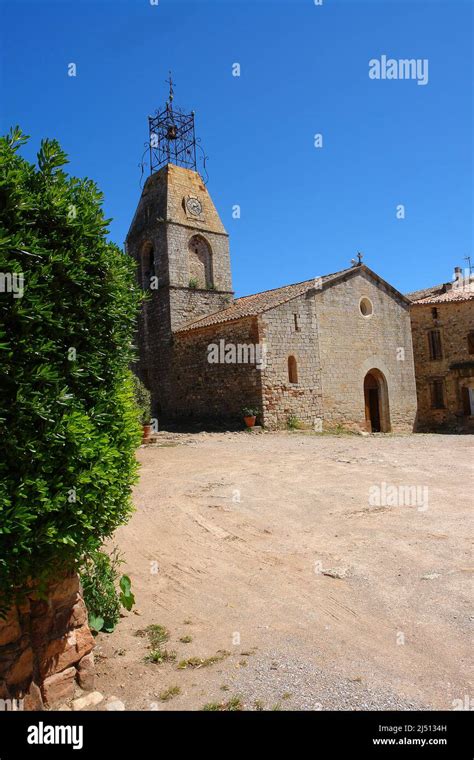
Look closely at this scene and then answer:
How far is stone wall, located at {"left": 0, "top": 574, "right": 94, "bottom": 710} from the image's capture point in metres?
3.19

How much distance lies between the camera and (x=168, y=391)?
21422 millimetres

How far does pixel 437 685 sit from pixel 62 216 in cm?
412

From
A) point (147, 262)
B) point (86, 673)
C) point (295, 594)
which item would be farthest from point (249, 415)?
point (86, 673)

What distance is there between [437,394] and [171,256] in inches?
664

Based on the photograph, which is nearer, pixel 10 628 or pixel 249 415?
pixel 10 628

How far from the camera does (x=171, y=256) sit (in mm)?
21750

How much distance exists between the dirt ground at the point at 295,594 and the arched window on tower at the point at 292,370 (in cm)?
907

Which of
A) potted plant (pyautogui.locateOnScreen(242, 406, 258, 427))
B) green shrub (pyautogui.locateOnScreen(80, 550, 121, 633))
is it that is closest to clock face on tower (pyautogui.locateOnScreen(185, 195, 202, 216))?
potted plant (pyautogui.locateOnScreen(242, 406, 258, 427))

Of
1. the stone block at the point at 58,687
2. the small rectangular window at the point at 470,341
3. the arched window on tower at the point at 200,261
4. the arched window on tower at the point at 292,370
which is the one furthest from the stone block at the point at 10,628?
the small rectangular window at the point at 470,341

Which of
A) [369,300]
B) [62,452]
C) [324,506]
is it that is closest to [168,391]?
[369,300]
